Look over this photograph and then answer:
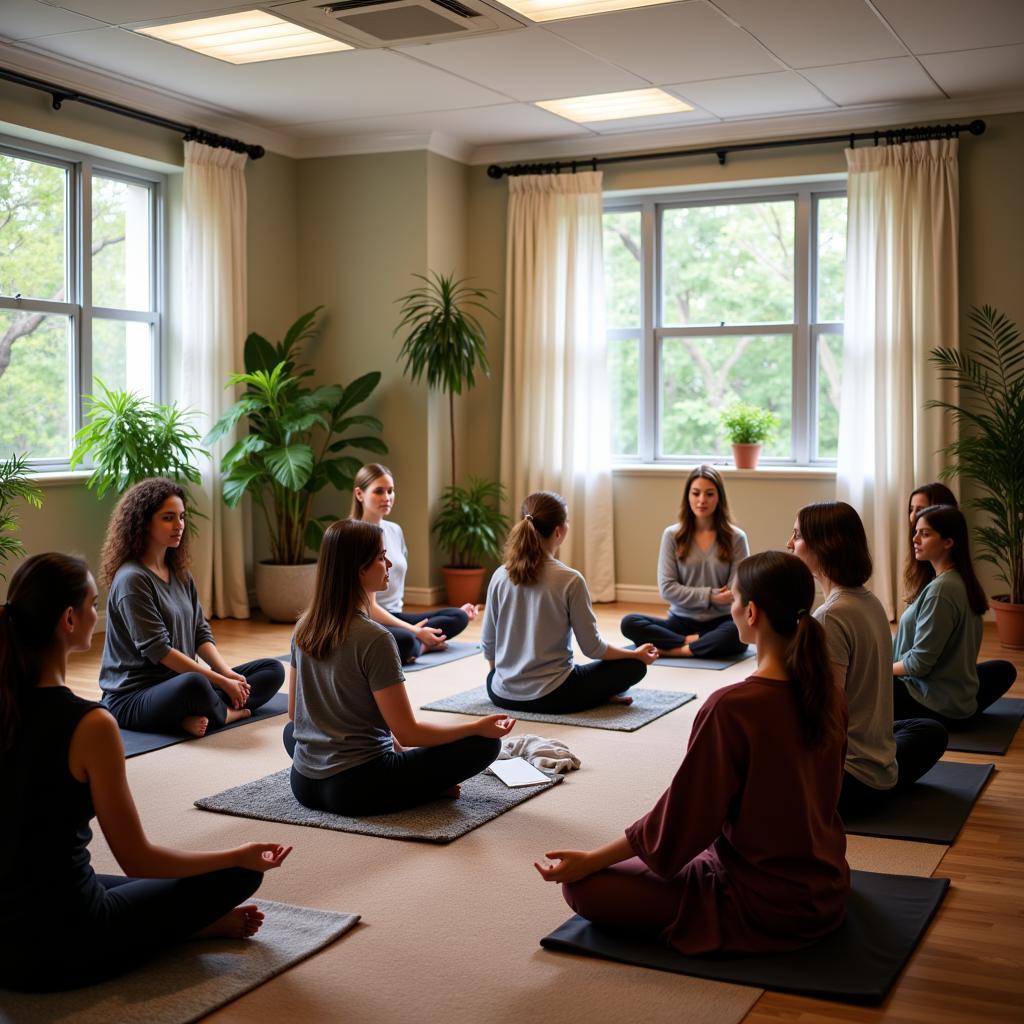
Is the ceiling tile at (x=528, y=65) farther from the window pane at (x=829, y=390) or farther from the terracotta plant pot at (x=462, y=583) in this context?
the terracotta plant pot at (x=462, y=583)

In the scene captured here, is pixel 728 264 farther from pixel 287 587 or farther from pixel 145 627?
pixel 145 627

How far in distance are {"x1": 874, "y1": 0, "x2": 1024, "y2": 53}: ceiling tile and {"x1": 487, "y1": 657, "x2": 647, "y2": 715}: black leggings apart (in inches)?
116

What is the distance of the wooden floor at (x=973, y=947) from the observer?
2.44m

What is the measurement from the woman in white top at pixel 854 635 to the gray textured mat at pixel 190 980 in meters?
1.52

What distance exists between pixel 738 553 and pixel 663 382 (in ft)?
7.41

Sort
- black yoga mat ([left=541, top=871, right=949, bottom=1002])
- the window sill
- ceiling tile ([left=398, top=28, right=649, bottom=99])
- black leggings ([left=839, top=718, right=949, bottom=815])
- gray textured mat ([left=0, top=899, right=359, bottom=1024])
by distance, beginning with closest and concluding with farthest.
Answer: gray textured mat ([left=0, top=899, right=359, bottom=1024]), black yoga mat ([left=541, top=871, right=949, bottom=1002]), black leggings ([left=839, top=718, right=949, bottom=815]), ceiling tile ([left=398, top=28, right=649, bottom=99]), the window sill

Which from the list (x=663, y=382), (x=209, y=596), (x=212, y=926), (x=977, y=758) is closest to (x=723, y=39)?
(x=663, y=382)

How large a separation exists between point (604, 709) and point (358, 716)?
1762mm

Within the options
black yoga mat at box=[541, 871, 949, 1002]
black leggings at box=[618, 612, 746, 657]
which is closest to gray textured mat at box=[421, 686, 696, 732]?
black leggings at box=[618, 612, 746, 657]

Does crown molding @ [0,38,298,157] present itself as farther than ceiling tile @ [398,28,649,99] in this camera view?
Yes

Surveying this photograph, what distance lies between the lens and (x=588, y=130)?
25.4ft

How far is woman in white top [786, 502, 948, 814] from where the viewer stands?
347cm

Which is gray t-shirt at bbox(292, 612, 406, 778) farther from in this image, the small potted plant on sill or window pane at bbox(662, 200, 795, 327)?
window pane at bbox(662, 200, 795, 327)

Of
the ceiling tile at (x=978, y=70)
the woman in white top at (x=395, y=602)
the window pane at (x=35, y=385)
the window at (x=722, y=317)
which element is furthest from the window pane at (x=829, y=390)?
the window pane at (x=35, y=385)
